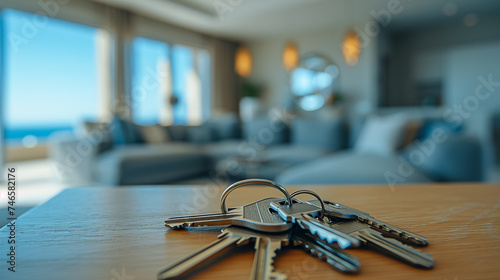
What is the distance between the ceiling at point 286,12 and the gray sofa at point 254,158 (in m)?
2.05

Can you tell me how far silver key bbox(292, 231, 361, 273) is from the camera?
0.99 feet

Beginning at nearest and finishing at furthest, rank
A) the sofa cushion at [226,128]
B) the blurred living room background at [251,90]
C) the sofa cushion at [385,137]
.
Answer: the sofa cushion at [385,137] < the blurred living room background at [251,90] < the sofa cushion at [226,128]

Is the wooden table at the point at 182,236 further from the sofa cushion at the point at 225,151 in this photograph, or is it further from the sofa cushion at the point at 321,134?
the sofa cushion at the point at 321,134

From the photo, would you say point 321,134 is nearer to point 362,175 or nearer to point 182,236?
point 362,175

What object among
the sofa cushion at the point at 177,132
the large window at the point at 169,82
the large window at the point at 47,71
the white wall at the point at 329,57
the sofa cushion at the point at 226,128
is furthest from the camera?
the white wall at the point at 329,57

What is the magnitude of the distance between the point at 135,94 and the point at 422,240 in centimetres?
544

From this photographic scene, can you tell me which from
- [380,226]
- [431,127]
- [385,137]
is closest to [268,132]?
[385,137]

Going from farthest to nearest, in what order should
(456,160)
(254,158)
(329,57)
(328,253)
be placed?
(329,57), (254,158), (456,160), (328,253)

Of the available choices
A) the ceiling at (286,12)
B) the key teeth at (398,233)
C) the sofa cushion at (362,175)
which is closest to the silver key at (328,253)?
the key teeth at (398,233)

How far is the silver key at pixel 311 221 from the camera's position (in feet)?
1.10

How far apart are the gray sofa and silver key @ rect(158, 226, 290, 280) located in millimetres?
1292

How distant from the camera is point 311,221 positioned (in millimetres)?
378

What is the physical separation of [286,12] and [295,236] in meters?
5.53

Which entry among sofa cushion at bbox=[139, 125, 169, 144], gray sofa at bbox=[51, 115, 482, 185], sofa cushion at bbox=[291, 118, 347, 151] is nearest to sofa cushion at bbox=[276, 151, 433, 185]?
gray sofa at bbox=[51, 115, 482, 185]
